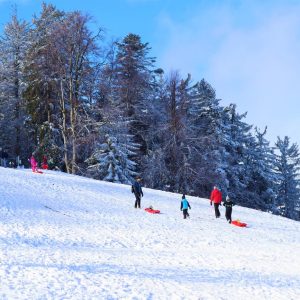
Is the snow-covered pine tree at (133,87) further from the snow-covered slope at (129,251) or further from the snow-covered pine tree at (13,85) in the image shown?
the snow-covered slope at (129,251)

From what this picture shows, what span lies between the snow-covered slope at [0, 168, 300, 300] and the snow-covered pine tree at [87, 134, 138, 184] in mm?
11594

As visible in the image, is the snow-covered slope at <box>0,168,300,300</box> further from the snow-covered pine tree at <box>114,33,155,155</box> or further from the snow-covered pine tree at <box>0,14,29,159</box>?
the snow-covered pine tree at <box>0,14,29,159</box>

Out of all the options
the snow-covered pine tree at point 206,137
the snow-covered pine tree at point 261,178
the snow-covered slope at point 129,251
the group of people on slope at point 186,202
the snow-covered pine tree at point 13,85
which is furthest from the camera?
the snow-covered pine tree at point 261,178

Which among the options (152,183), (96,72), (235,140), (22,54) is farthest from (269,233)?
(22,54)

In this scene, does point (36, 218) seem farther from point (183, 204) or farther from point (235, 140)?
point (235, 140)

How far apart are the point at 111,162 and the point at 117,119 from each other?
3.83m

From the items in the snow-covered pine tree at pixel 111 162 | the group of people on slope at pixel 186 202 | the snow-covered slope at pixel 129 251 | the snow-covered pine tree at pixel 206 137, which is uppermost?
the snow-covered pine tree at pixel 206 137

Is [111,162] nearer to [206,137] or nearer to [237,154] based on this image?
[206,137]

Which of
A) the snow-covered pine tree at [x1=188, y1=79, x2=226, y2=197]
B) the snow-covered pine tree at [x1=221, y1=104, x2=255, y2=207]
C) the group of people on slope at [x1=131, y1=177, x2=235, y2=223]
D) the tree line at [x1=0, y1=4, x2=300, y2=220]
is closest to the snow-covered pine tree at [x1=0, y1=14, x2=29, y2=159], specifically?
the tree line at [x1=0, y1=4, x2=300, y2=220]

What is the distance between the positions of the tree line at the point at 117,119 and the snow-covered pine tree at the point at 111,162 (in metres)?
0.09

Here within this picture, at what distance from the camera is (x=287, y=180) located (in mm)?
58156

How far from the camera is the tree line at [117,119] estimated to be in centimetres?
3691

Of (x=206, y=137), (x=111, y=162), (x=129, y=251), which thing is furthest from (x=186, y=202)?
(x=206, y=137)

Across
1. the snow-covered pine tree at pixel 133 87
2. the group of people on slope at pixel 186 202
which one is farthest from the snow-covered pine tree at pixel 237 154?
the group of people on slope at pixel 186 202
